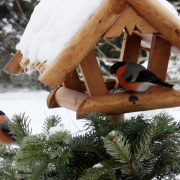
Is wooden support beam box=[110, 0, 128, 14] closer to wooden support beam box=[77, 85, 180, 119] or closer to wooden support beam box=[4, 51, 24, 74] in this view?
wooden support beam box=[77, 85, 180, 119]

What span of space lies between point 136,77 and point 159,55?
16 cm

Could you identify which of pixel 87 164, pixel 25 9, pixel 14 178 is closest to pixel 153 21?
pixel 87 164

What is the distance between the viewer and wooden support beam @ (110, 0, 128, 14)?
34.4 inches

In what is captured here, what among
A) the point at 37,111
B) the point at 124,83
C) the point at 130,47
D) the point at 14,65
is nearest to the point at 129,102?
the point at 124,83

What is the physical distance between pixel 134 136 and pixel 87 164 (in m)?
0.19

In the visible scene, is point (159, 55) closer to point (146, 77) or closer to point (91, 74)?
point (146, 77)

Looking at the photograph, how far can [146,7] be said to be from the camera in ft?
2.98

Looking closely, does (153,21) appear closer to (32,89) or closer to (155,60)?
(155,60)

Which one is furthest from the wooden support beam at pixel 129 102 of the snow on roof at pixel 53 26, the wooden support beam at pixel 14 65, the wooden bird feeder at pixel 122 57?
the wooden support beam at pixel 14 65

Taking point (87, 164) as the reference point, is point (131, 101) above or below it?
above

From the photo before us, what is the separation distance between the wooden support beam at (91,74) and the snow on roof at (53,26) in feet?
0.51

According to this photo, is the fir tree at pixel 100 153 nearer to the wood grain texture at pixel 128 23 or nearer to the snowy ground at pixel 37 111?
the wood grain texture at pixel 128 23

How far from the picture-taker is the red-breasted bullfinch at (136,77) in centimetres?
108

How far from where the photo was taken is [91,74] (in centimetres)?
106
